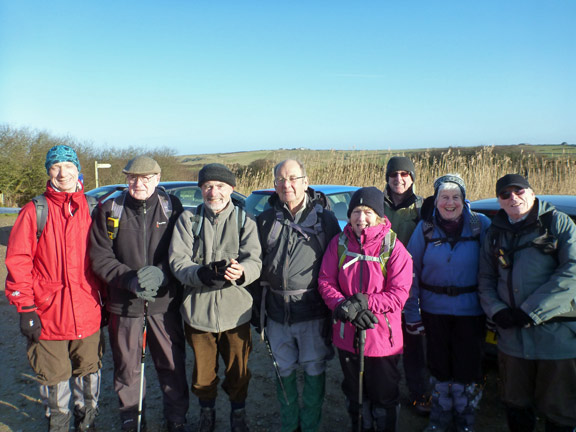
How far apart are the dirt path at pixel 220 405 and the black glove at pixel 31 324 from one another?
887 millimetres

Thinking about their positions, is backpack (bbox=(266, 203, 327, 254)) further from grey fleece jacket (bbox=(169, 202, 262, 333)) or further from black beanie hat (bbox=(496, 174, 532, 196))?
black beanie hat (bbox=(496, 174, 532, 196))

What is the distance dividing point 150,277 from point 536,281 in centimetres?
237

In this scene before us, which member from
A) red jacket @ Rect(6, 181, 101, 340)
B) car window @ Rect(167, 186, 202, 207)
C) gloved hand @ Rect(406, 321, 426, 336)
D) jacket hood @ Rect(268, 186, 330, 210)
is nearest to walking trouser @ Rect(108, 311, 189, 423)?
red jacket @ Rect(6, 181, 101, 340)

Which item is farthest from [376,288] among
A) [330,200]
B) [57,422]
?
[330,200]

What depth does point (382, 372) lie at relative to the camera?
2578 millimetres

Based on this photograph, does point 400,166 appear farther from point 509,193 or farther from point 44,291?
point 44,291

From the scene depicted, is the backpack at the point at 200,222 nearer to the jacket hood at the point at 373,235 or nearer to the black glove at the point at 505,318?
the jacket hood at the point at 373,235

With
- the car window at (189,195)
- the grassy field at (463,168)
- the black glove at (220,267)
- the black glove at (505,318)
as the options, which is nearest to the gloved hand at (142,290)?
the black glove at (220,267)

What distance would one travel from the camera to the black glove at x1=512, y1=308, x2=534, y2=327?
7.86ft

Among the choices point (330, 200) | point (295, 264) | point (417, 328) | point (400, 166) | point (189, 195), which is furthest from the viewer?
point (189, 195)

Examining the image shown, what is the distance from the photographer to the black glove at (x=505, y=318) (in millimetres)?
2447

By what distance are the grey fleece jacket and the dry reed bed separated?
18.8 feet

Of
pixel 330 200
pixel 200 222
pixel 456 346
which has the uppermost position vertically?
pixel 200 222

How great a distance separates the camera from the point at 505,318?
2463mm
